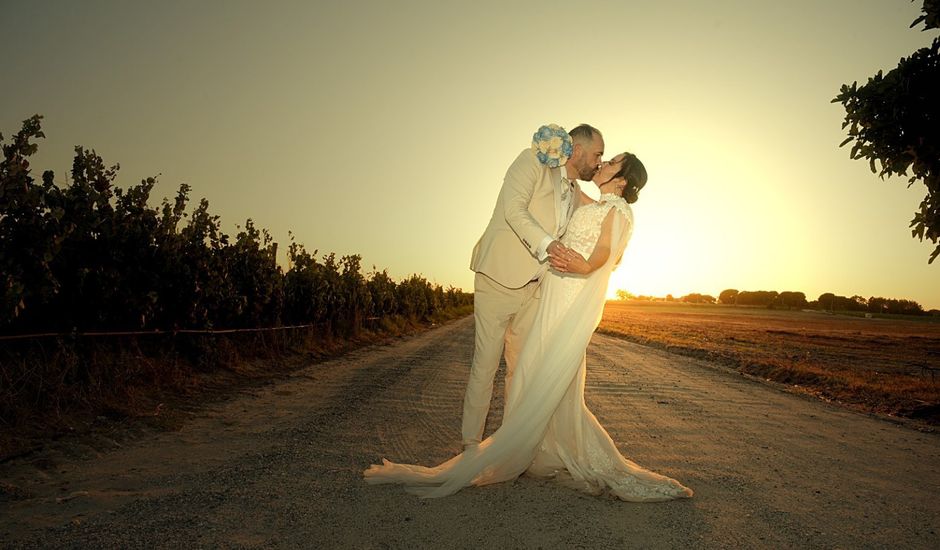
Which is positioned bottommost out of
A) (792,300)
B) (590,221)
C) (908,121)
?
(590,221)

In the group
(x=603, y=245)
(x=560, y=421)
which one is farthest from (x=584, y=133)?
(x=560, y=421)

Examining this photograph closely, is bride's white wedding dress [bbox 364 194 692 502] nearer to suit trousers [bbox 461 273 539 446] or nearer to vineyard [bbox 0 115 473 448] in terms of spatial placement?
suit trousers [bbox 461 273 539 446]

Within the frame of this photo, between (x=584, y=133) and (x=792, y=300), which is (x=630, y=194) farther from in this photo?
(x=792, y=300)

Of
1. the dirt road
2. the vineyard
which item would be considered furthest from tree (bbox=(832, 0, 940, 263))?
the vineyard

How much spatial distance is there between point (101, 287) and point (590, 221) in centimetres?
610

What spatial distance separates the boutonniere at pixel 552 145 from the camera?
12.6 feet

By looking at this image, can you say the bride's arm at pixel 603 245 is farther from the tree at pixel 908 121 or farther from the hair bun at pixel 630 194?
the tree at pixel 908 121

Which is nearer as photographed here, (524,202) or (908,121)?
(524,202)

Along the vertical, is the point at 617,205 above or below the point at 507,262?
above

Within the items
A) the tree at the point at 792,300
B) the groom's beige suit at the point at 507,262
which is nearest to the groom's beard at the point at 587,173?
the groom's beige suit at the point at 507,262

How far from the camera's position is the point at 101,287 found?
7012 mm

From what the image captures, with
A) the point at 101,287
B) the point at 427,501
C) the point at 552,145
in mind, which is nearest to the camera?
the point at 427,501

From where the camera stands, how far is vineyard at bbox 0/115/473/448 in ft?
18.3

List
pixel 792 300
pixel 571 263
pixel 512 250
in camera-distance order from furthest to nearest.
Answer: pixel 792 300 < pixel 512 250 < pixel 571 263
